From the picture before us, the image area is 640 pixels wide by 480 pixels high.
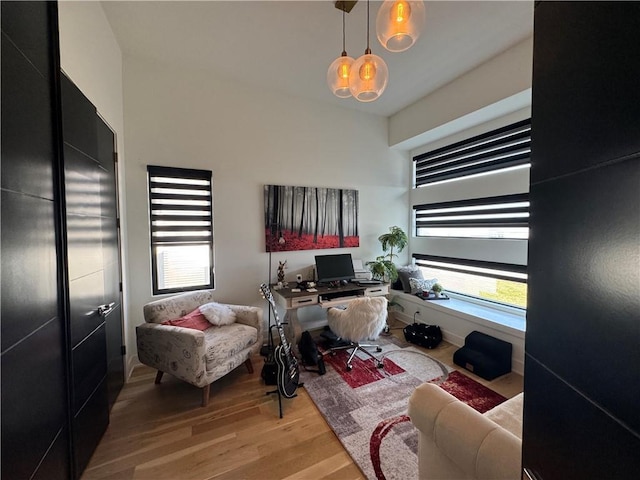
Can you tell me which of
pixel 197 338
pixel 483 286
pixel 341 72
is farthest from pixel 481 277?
pixel 197 338

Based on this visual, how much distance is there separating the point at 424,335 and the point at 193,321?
108 inches

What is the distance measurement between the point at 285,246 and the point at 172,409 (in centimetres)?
203

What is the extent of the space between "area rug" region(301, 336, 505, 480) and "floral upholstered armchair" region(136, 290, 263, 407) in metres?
0.75

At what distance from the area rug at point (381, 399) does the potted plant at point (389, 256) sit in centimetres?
101

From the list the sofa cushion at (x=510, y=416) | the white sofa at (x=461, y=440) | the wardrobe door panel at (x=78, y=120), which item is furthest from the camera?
the wardrobe door panel at (x=78, y=120)

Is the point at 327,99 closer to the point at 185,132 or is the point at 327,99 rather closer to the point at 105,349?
the point at 185,132

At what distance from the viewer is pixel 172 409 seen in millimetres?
2066

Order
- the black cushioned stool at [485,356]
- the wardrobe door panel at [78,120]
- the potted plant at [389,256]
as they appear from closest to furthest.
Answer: the wardrobe door panel at [78,120]
the black cushioned stool at [485,356]
the potted plant at [389,256]

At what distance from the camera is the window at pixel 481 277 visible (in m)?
2.98

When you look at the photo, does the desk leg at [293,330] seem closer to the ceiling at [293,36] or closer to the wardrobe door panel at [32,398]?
the wardrobe door panel at [32,398]

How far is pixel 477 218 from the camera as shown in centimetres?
334

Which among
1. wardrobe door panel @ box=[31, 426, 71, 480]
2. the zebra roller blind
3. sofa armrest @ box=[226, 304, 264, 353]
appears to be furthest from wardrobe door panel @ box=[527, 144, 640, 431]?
the zebra roller blind

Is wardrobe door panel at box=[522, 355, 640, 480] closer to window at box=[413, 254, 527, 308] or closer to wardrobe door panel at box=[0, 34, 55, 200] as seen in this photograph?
wardrobe door panel at box=[0, 34, 55, 200]

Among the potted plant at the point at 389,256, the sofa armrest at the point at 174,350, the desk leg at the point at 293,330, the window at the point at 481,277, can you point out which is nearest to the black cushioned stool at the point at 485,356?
the window at the point at 481,277
